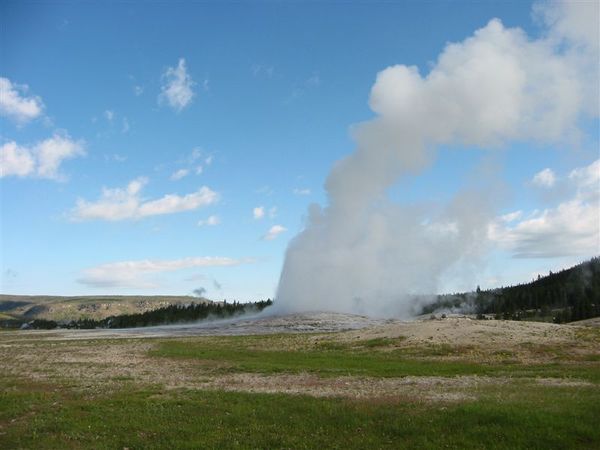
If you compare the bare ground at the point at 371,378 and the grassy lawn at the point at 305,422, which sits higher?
the bare ground at the point at 371,378

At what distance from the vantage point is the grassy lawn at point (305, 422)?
1694 centimetres

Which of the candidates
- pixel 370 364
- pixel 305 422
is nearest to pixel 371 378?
pixel 370 364

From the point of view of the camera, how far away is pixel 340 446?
54.8 ft

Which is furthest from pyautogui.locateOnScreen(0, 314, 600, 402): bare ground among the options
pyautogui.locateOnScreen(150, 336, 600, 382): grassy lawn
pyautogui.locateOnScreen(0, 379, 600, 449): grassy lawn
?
pyautogui.locateOnScreen(0, 379, 600, 449): grassy lawn

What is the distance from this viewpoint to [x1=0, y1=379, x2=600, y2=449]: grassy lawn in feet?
55.6

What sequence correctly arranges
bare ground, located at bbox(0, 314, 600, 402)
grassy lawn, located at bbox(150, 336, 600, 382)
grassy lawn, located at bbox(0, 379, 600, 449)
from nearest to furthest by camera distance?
grassy lawn, located at bbox(0, 379, 600, 449) → bare ground, located at bbox(0, 314, 600, 402) → grassy lawn, located at bbox(150, 336, 600, 382)

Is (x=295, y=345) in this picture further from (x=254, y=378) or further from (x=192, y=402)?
(x=192, y=402)

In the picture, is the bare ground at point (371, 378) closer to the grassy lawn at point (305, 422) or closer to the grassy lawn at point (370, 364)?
the grassy lawn at point (370, 364)

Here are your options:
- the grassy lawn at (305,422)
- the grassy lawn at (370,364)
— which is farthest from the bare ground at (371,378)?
the grassy lawn at (305,422)

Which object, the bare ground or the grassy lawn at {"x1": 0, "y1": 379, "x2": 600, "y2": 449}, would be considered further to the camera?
the bare ground

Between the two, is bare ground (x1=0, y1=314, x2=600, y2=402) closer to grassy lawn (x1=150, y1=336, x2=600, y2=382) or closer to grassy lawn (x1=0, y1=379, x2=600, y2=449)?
grassy lawn (x1=150, y1=336, x2=600, y2=382)

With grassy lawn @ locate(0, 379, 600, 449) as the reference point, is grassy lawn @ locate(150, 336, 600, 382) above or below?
above

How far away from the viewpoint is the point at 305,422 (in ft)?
64.3

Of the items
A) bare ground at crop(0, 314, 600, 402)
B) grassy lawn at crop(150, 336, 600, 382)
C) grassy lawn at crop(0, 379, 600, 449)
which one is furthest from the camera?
grassy lawn at crop(150, 336, 600, 382)
